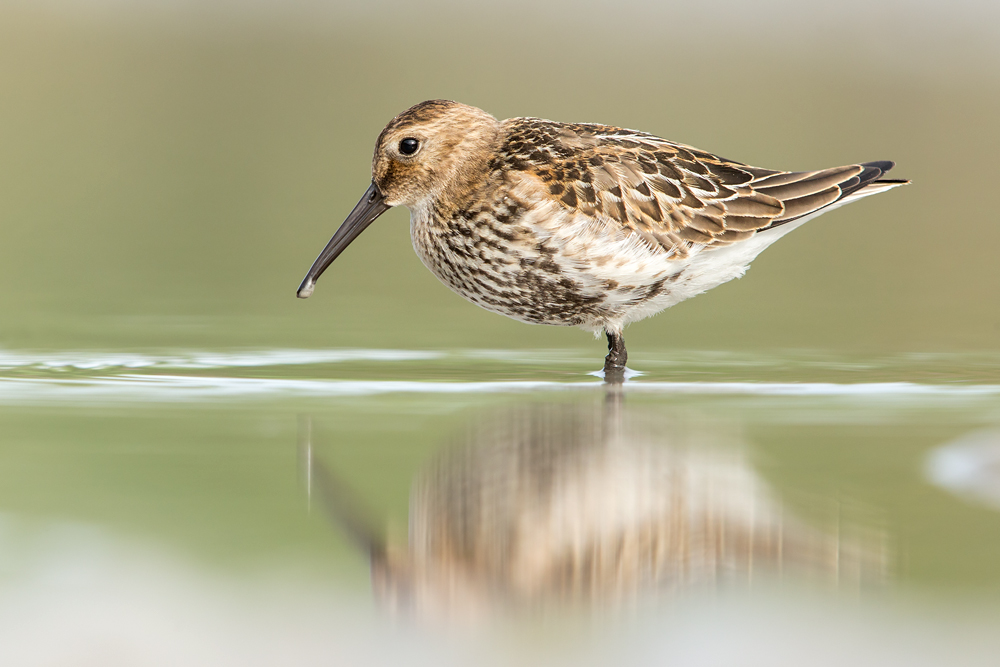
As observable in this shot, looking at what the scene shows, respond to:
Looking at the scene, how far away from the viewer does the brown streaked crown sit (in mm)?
9070

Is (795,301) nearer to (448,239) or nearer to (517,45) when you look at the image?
(448,239)

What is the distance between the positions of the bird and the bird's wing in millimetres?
11

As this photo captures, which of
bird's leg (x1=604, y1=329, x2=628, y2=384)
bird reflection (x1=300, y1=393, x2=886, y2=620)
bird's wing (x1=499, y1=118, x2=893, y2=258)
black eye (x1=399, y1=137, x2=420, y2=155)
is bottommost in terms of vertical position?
→ bird reflection (x1=300, y1=393, x2=886, y2=620)

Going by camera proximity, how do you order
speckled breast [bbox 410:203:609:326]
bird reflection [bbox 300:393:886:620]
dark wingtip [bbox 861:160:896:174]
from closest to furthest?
bird reflection [bbox 300:393:886:620], speckled breast [bbox 410:203:609:326], dark wingtip [bbox 861:160:896:174]

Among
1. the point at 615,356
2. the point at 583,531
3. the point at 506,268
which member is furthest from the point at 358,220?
the point at 583,531

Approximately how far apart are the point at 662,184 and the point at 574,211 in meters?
0.92

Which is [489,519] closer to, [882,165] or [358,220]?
[358,220]

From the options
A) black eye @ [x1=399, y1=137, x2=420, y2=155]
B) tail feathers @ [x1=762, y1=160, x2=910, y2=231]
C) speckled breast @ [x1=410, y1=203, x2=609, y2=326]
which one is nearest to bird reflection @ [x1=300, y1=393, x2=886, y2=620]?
speckled breast @ [x1=410, y1=203, x2=609, y2=326]

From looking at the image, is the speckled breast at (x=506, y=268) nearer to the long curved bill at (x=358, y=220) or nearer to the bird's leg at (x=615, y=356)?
the bird's leg at (x=615, y=356)

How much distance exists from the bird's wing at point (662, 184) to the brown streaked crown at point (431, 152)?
0.74ft

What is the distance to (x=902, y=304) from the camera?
12.2 m

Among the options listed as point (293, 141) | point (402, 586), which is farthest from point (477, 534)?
point (293, 141)

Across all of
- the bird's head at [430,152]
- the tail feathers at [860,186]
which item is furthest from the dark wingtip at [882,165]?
the bird's head at [430,152]

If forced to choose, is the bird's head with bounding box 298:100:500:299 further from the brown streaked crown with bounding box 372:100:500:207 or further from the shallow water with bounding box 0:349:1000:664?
the shallow water with bounding box 0:349:1000:664
